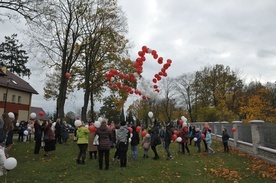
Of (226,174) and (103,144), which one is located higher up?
(103,144)

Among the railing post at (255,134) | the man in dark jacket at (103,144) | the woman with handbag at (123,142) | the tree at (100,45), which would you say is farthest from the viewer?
the tree at (100,45)

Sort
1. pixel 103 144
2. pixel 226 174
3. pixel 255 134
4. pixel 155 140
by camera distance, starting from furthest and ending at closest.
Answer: pixel 255 134
pixel 155 140
pixel 103 144
pixel 226 174

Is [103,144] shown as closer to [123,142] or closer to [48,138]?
[123,142]

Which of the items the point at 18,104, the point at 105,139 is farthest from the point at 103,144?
the point at 18,104

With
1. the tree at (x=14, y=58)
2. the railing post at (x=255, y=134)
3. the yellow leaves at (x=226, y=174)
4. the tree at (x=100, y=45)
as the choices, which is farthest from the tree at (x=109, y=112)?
the yellow leaves at (x=226, y=174)

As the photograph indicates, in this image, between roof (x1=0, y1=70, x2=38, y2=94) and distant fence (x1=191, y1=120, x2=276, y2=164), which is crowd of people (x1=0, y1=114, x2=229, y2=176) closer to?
distant fence (x1=191, y1=120, x2=276, y2=164)

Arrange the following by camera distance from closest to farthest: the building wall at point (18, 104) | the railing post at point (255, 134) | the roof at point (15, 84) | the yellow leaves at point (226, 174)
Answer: the yellow leaves at point (226, 174) < the railing post at point (255, 134) < the building wall at point (18, 104) < the roof at point (15, 84)

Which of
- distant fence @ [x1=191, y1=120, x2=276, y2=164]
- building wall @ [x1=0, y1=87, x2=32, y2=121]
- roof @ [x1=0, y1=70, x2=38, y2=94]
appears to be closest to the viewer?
distant fence @ [x1=191, y1=120, x2=276, y2=164]

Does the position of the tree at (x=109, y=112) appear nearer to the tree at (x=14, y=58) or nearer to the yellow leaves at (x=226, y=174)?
the tree at (x=14, y=58)

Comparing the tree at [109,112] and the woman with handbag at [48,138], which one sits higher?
the tree at [109,112]

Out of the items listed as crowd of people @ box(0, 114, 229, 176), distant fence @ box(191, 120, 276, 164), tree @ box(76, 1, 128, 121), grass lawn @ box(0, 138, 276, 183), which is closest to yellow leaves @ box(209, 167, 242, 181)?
grass lawn @ box(0, 138, 276, 183)

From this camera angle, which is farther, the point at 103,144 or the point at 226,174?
the point at 103,144

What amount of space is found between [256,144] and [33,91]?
123 feet

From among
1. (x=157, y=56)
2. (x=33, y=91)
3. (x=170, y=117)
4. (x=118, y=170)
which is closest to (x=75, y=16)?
(x=157, y=56)
